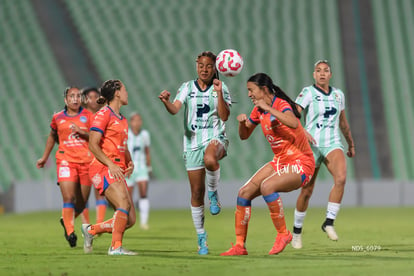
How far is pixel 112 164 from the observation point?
8219 millimetres

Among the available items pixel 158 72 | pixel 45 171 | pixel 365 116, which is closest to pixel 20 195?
pixel 45 171

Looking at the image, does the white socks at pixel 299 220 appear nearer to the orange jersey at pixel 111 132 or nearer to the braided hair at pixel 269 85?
the braided hair at pixel 269 85

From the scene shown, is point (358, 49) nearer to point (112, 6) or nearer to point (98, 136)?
point (112, 6)

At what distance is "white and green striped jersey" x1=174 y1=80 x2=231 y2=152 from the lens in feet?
29.0

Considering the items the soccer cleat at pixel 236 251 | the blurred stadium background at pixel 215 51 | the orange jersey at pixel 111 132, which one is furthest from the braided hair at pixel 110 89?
the blurred stadium background at pixel 215 51

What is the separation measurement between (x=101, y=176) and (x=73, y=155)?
1.89 meters

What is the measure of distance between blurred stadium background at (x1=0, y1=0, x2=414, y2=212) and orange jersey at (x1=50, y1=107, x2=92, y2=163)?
11417 mm

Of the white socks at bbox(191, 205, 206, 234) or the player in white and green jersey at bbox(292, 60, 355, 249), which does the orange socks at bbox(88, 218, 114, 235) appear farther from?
the player in white and green jersey at bbox(292, 60, 355, 249)

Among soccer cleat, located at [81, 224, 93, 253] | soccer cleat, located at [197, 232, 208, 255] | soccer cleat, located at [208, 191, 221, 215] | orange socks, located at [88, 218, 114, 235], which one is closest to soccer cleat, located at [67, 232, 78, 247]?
soccer cleat, located at [81, 224, 93, 253]

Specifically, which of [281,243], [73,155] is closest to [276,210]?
[281,243]

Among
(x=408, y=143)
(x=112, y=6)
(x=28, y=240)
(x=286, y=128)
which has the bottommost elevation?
(x=408, y=143)

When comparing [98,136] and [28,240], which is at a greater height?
[98,136]

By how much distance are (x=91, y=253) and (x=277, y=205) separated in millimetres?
2140

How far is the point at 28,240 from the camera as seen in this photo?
1129 centimetres
